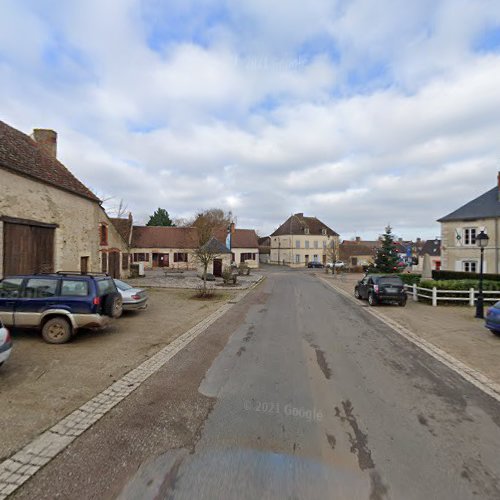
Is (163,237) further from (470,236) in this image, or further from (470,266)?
(470,266)

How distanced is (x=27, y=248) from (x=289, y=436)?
12870 millimetres

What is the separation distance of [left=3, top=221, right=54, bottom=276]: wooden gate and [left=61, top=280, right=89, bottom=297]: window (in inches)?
224

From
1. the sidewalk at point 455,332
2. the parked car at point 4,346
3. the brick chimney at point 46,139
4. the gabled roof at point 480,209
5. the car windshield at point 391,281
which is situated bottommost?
the sidewalk at point 455,332

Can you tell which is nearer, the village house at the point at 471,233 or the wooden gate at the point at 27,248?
the wooden gate at the point at 27,248

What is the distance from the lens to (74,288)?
289 inches

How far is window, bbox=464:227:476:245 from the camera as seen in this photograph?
27.8 metres

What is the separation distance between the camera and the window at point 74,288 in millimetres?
7273

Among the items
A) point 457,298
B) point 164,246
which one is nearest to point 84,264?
point 457,298

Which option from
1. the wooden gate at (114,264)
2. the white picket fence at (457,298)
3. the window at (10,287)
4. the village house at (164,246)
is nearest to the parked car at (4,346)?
the window at (10,287)

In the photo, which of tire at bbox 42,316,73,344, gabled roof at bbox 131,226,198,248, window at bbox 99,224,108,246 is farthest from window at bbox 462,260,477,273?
gabled roof at bbox 131,226,198,248

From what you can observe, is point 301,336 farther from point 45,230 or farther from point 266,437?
point 45,230

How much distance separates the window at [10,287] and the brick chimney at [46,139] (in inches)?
498

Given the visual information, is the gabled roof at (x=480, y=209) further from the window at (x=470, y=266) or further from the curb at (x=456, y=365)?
the curb at (x=456, y=365)

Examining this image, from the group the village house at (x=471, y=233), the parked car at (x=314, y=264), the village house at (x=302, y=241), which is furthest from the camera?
the village house at (x=302, y=241)
